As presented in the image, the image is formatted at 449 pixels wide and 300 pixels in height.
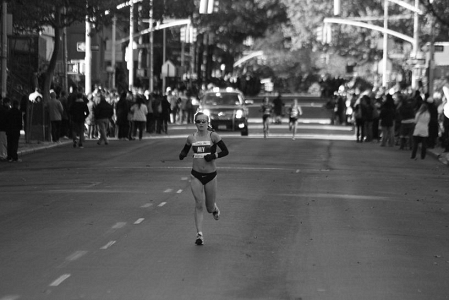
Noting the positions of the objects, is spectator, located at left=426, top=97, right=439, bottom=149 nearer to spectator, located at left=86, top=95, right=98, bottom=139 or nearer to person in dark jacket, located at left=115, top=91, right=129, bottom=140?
person in dark jacket, located at left=115, top=91, right=129, bottom=140

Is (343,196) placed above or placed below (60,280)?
below

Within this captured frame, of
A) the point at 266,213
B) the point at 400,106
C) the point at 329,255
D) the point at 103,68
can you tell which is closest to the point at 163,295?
the point at 329,255

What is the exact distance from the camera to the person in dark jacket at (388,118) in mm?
41031

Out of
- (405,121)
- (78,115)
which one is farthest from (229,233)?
(405,121)

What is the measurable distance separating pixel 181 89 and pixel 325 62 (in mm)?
25716

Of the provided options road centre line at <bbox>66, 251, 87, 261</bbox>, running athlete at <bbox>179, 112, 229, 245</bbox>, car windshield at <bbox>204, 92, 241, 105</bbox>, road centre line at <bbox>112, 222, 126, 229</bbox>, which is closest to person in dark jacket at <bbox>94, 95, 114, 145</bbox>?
car windshield at <bbox>204, 92, 241, 105</bbox>

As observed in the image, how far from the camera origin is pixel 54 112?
40312 millimetres

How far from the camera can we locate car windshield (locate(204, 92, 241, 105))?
5225 cm

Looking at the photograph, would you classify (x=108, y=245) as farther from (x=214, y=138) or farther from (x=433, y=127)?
(x=433, y=127)

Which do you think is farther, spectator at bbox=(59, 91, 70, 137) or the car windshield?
the car windshield

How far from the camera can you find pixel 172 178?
26.2m

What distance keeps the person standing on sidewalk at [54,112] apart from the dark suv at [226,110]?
1012 cm

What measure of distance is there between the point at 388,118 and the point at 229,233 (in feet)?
83.7

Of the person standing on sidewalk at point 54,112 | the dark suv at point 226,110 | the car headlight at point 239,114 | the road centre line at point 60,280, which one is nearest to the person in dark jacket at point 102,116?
the person standing on sidewalk at point 54,112
